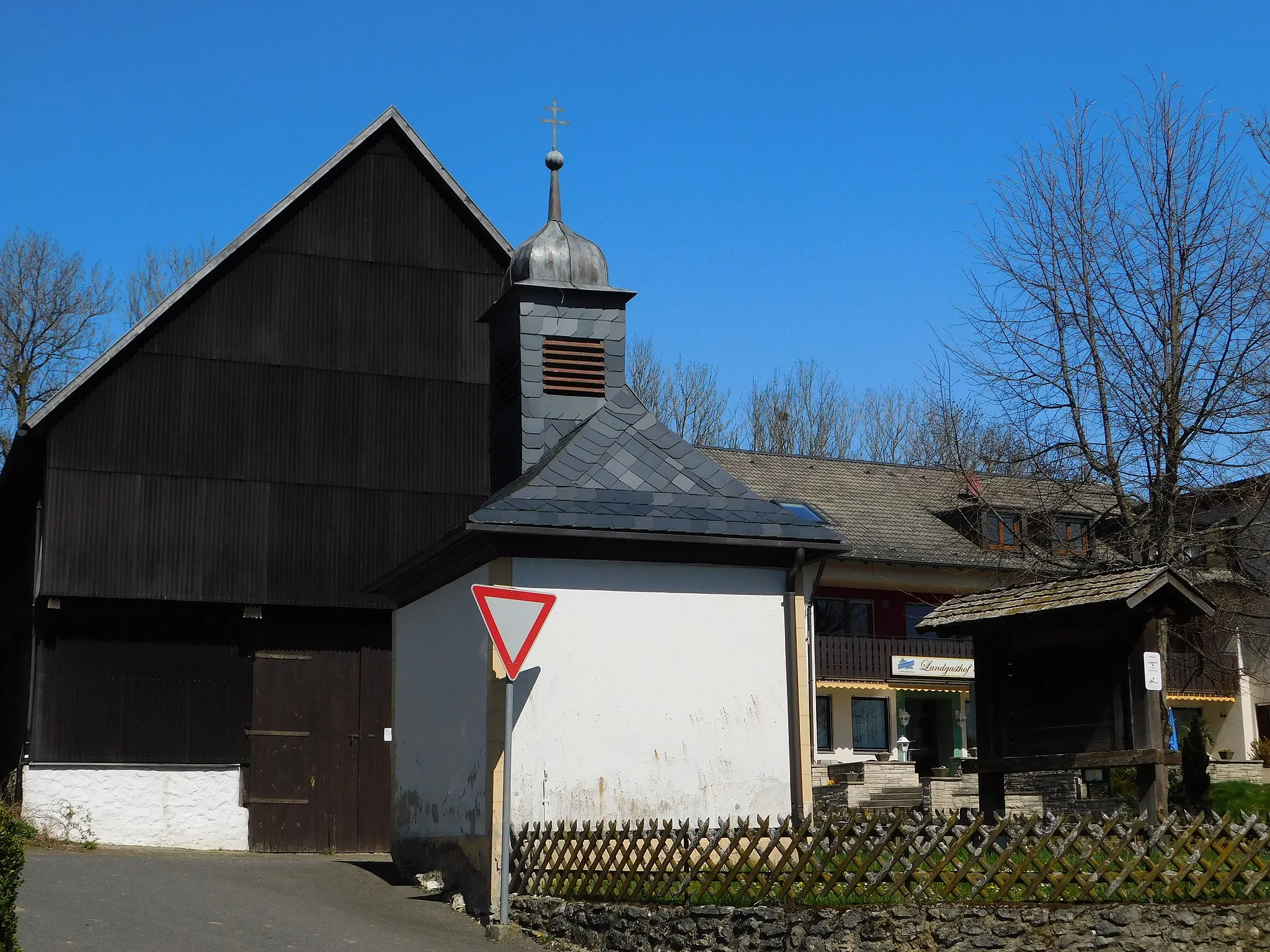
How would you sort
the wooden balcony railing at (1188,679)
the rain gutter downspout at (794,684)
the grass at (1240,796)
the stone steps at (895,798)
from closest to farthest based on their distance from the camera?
the rain gutter downspout at (794,684), the grass at (1240,796), the stone steps at (895,798), the wooden balcony railing at (1188,679)

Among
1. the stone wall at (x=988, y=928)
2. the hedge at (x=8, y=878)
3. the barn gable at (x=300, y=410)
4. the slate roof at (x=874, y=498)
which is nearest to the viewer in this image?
the hedge at (x=8, y=878)

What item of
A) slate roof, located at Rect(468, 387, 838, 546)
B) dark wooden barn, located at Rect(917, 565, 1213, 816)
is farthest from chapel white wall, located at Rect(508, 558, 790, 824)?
dark wooden barn, located at Rect(917, 565, 1213, 816)

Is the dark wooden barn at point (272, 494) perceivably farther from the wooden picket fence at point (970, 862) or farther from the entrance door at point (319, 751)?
the wooden picket fence at point (970, 862)

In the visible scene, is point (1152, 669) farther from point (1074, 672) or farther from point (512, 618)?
point (512, 618)

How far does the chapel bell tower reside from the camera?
59.7 ft

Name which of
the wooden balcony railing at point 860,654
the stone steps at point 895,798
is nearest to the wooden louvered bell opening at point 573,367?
the stone steps at point 895,798

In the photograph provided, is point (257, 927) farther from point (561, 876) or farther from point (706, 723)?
point (706, 723)

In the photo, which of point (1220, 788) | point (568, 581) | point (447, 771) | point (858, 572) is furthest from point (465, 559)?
point (858, 572)

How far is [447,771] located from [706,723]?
113 inches

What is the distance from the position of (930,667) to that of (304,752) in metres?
19.8

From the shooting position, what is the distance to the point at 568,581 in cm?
1523

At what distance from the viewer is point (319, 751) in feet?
82.0

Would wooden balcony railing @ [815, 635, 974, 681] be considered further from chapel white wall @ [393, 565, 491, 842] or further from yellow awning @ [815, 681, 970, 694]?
chapel white wall @ [393, 565, 491, 842]

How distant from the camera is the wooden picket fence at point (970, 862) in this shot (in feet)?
36.9
